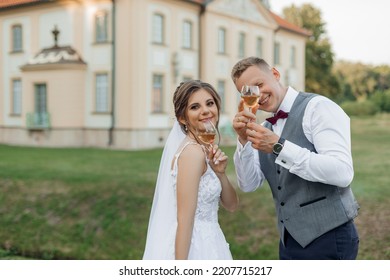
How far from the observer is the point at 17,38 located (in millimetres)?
20531

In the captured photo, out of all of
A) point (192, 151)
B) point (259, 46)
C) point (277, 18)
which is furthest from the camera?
point (277, 18)

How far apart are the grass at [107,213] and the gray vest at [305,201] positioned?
13.4 feet

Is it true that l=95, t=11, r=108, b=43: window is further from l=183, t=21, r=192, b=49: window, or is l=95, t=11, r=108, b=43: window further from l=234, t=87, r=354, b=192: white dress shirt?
l=234, t=87, r=354, b=192: white dress shirt

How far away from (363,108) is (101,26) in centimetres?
946

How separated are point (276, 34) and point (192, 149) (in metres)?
22.2

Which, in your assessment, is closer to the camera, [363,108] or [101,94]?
[101,94]

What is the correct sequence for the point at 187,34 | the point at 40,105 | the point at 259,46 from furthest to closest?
the point at 259,46
the point at 187,34
the point at 40,105

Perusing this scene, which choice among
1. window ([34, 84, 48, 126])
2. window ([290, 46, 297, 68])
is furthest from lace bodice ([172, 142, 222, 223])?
window ([290, 46, 297, 68])

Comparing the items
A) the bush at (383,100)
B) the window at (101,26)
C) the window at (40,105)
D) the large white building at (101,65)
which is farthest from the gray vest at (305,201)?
the window at (40,105)

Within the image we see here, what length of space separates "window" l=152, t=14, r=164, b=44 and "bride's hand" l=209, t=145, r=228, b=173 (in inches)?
623

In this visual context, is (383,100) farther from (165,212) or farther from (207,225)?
(165,212)

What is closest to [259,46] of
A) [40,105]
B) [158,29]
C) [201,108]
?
[158,29]

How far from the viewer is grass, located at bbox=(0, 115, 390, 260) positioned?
24.8ft

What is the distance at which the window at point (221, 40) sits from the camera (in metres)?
20.9
